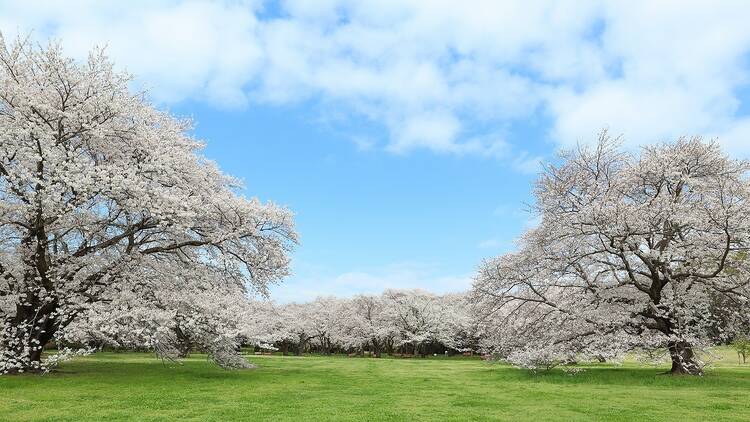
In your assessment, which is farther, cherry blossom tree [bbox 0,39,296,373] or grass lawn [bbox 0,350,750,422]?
cherry blossom tree [bbox 0,39,296,373]

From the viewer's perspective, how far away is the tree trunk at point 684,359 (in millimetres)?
25656

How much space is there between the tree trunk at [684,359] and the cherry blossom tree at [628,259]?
6cm

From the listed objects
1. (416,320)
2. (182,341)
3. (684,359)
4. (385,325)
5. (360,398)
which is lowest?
(360,398)

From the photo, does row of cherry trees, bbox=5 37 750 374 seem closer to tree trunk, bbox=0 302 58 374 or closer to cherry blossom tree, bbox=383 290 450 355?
tree trunk, bbox=0 302 58 374

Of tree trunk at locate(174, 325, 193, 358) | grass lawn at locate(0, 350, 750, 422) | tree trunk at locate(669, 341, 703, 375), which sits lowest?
grass lawn at locate(0, 350, 750, 422)

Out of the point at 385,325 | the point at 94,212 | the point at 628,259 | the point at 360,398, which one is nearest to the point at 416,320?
the point at 385,325

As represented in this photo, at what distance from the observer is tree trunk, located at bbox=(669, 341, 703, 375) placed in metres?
25.7

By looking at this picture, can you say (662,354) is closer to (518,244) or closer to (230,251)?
(518,244)

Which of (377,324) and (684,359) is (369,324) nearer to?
(377,324)

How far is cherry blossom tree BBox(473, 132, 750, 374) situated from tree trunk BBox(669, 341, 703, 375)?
63 mm

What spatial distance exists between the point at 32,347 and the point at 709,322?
94.7ft

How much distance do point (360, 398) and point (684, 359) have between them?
54.1 feet

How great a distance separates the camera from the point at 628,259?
2727cm

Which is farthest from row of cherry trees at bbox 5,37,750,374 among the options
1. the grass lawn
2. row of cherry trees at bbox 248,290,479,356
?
row of cherry trees at bbox 248,290,479,356
